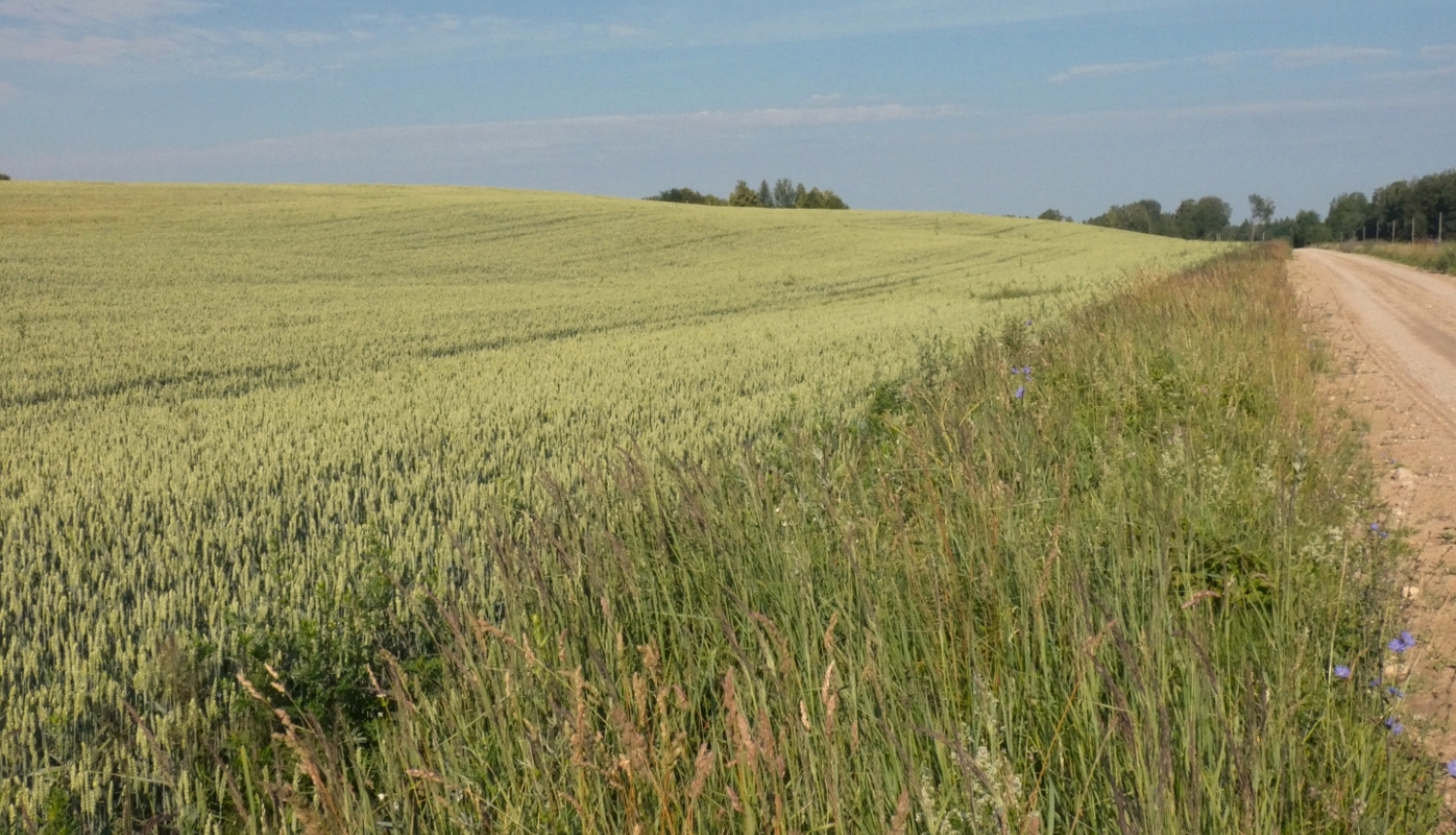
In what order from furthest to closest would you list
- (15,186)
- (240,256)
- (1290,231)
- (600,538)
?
(1290,231) → (15,186) → (240,256) → (600,538)

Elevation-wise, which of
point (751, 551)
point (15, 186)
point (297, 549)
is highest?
point (15, 186)

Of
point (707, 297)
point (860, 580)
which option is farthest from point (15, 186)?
point (860, 580)

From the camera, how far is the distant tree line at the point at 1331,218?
9288cm

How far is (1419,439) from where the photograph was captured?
7.35 meters

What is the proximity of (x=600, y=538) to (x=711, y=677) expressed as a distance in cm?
103

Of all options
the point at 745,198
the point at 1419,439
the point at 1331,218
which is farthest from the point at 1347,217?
the point at 1419,439

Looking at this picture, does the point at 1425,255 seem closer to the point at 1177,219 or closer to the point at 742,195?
the point at 742,195

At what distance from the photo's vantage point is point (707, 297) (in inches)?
825

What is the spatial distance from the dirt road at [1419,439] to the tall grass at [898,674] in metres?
0.28

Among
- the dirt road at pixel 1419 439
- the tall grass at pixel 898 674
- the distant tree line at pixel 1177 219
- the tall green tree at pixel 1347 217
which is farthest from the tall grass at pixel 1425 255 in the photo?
the tall green tree at pixel 1347 217

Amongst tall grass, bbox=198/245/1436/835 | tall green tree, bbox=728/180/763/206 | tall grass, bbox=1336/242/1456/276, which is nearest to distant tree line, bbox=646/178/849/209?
tall green tree, bbox=728/180/763/206

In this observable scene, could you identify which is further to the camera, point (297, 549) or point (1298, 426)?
point (1298, 426)

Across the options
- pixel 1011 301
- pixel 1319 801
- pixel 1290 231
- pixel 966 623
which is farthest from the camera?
pixel 1290 231

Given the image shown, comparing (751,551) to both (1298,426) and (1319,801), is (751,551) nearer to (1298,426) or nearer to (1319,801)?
(1319,801)
